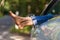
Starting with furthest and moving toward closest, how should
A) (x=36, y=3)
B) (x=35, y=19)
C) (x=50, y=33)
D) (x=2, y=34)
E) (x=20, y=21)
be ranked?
(x=36, y=3), (x=2, y=34), (x=35, y=19), (x=20, y=21), (x=50, y=33)

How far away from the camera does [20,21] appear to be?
3.31 metres

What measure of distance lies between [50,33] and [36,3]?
717cm

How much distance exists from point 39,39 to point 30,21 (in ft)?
1.01

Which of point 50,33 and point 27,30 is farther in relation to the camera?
point 27,30

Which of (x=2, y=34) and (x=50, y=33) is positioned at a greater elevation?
(x=2, y=34)

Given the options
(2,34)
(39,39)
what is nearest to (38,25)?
(39,39)

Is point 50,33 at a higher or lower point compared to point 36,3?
A: lower

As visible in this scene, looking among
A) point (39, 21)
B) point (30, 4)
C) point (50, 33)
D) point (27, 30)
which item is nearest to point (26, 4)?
point (30, 4)

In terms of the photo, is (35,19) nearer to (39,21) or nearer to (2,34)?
(39,21)

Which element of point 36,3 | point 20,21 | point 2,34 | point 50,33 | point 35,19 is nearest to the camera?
point 50,33

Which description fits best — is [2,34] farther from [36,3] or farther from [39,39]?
[39,39]

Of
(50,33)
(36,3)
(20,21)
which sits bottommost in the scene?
(50,33)

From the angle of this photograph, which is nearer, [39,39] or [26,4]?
[39,39]

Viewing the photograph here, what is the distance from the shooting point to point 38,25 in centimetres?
361
